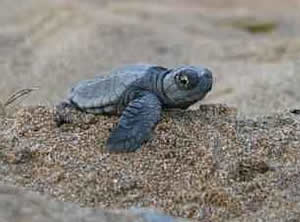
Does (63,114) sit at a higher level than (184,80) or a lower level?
lower

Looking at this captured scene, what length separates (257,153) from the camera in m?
2.29

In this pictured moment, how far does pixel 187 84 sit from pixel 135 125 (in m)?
0.26

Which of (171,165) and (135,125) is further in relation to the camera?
(135,125)

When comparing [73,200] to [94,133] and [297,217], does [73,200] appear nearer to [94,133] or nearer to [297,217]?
[94,133]

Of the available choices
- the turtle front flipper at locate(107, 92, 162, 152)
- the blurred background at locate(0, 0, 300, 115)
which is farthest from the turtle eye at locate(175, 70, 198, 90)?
the blurred background at locate(0, 0, 300, 115)

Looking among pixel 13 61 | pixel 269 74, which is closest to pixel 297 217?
pixel 269 74

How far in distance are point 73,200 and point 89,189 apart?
0.25 ft

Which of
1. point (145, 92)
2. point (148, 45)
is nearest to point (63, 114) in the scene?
point (145, 92)

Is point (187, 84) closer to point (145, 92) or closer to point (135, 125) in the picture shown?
point (145, 92)

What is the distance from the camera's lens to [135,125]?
2.33 meters

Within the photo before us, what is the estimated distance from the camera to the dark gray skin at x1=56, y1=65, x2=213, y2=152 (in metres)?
2.42

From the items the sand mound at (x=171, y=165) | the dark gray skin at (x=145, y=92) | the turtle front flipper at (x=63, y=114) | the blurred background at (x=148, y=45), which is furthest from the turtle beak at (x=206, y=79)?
the blurred background at (x=148, y=45)

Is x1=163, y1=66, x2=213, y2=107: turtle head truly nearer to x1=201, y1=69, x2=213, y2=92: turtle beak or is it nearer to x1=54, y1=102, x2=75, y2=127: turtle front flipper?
x1=201, y1=69, x2=213, y2=92: turtle beak

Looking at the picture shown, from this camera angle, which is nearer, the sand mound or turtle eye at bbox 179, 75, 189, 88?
the sand mound
